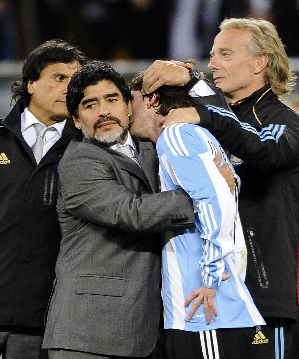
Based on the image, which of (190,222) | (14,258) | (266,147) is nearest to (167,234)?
(190,222)

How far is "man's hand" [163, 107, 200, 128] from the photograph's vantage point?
312cm

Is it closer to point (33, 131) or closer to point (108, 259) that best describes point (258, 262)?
point (108, 259)

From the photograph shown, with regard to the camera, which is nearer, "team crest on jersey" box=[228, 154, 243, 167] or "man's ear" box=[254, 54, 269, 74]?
"team crest on jersey" box=[228, 154, 243, 167]

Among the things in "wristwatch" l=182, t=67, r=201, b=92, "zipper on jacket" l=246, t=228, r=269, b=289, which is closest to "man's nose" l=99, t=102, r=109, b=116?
"wristwatch" l=182, t=67, r=201, b=92

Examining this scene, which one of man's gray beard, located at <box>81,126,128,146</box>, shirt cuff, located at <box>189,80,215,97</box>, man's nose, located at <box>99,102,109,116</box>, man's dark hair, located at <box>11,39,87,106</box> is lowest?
man's gray beard, located at <box>81,126,128,146</box>

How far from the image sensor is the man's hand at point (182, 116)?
3.12 m

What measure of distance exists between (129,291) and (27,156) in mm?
1118

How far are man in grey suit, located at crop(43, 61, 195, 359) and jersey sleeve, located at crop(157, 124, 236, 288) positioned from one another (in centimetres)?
11

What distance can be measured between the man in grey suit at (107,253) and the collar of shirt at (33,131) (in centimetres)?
79

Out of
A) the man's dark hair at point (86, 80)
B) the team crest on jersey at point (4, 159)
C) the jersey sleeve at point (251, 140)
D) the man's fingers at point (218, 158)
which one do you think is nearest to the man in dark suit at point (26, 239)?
the team crest on jersey at point (4, 159)

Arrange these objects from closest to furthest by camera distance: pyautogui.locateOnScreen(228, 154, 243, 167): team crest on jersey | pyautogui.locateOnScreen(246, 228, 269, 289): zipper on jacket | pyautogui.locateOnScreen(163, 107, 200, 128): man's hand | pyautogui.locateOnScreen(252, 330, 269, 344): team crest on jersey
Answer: pyautogui.locateOnScreen(163, 107, 200, 128): man's hand < pyautogui.locateOnScreen(252, 330, 269, 344): team crest on jersey < pyautogui.locateOnScreen(246, 228, 269, 289): zipper on jacket < pyautogui.locateOnScreen(228, 154, 243, 167): team crest on jersey

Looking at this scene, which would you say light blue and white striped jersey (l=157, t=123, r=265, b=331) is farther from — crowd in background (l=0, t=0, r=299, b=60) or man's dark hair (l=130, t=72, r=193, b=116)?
crowd in background (l=0, t=0, r=299, b=60)

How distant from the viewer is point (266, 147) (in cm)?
321

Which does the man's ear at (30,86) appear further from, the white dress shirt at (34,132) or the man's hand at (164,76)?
the man's hand at (164,76)
